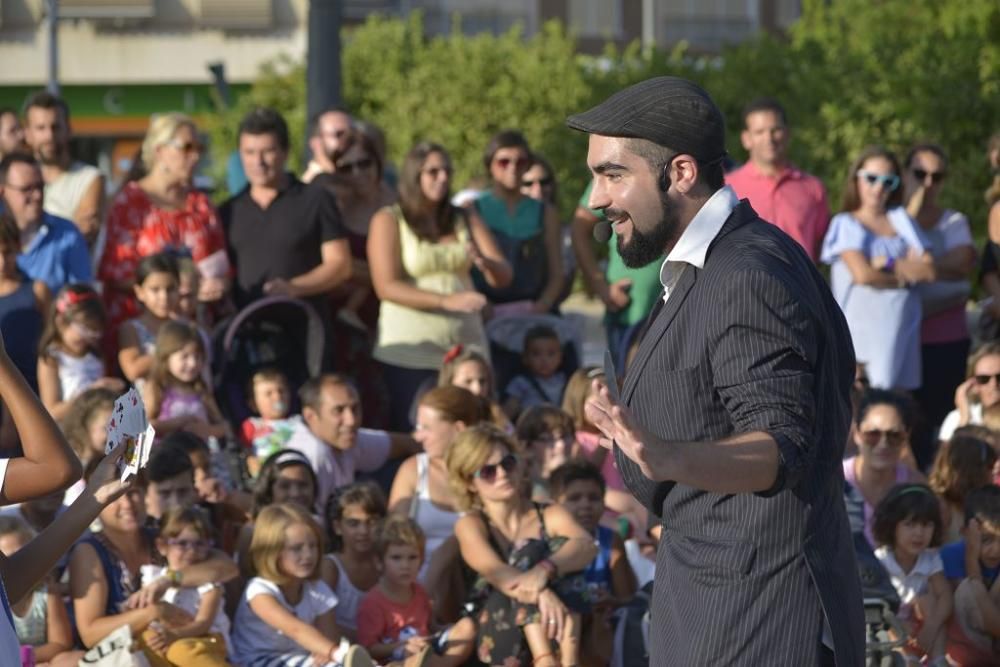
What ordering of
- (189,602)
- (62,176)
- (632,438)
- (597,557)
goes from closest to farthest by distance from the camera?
(632,438), (189,602), (597,557), (62,176)

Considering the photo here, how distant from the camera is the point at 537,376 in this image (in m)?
8.37

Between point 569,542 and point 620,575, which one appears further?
point 620,575

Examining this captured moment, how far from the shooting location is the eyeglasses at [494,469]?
6.52 meters

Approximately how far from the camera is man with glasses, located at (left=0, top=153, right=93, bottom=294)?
7.59 m

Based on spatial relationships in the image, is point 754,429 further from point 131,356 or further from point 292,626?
point 131,356

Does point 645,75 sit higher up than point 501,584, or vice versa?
point 645,75

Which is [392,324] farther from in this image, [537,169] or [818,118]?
[818,118]

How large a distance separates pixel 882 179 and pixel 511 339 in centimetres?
191

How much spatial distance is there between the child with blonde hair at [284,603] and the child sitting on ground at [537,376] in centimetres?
214

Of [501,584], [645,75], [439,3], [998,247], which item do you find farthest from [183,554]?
[439,3]

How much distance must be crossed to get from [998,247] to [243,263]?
371 cm

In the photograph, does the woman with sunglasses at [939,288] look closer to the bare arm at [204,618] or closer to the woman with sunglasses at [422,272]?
the woman with sunglasses at [422,272]

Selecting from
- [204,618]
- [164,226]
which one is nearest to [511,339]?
[164,226]

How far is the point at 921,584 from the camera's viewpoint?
6555 mm
